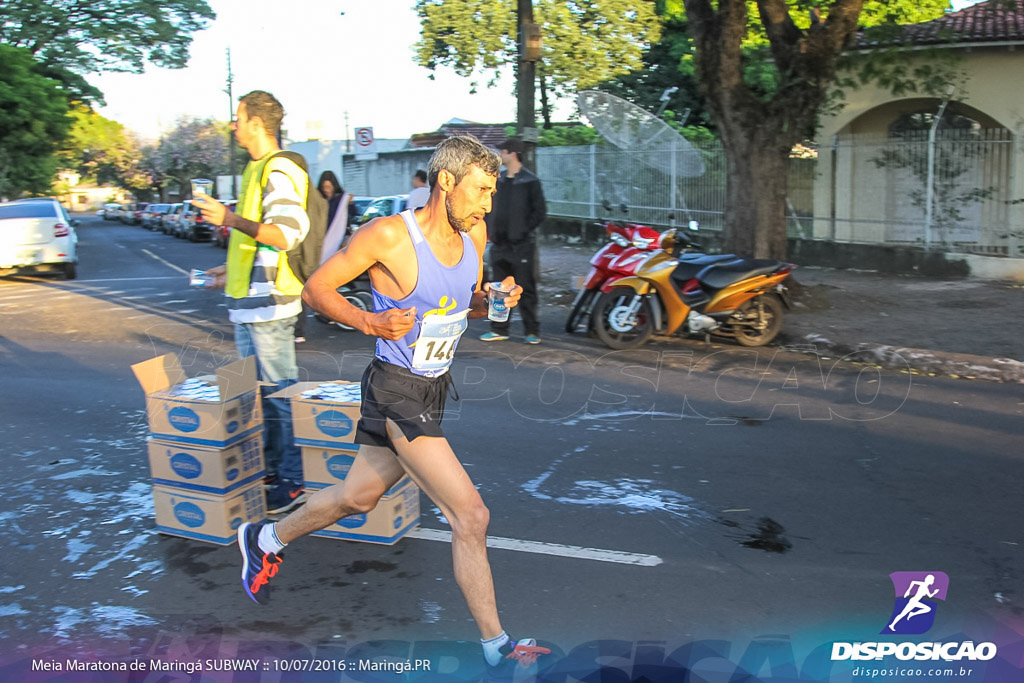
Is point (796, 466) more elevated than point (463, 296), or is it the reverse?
point (463, 296)

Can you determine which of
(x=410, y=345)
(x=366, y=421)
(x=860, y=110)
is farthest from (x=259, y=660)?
(x=860, y=110)

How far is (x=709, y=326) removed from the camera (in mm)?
9664

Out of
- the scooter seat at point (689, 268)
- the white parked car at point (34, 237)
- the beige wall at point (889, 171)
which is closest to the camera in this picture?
the scooter seat at point (689, 268)

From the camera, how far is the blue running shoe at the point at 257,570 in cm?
Result: 367

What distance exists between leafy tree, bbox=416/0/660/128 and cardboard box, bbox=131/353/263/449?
28494mm

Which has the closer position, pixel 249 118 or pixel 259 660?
pixel 259 660

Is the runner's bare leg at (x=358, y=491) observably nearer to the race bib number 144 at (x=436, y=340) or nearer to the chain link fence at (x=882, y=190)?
the race bib number 144 at (x=436, y=340)

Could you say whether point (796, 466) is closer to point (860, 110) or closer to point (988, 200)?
point (988, 200)

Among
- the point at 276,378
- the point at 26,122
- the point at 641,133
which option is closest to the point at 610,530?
the point at 276,378

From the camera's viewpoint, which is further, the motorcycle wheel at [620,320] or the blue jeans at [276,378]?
the motorcycle wheel at [620,320]

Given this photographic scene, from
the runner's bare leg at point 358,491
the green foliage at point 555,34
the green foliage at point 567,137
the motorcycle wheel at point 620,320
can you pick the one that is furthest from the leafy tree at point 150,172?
the runner's bare leg at point 358,491

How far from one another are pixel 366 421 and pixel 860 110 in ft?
56.1

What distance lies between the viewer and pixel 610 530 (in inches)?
183

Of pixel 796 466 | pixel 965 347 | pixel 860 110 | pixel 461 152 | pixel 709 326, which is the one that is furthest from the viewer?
pixel 860 110
